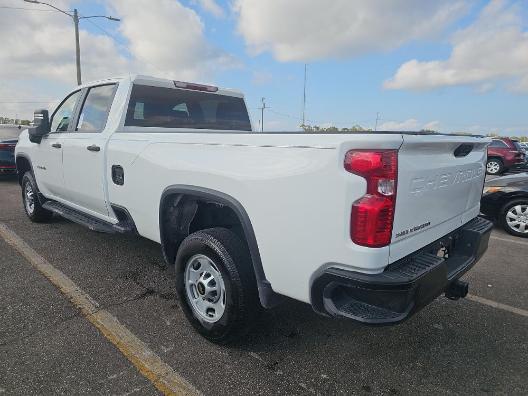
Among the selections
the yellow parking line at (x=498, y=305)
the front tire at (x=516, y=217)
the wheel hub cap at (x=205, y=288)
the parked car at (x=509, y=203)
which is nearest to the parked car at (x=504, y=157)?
the parked car at (x=509, y=203)

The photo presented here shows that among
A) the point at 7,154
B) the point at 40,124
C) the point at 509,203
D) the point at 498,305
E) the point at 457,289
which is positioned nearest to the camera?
the point at 457,289

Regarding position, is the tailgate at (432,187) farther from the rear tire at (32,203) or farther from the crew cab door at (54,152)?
the rear tire at (32,203)

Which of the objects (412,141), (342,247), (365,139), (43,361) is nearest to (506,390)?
(342,247)

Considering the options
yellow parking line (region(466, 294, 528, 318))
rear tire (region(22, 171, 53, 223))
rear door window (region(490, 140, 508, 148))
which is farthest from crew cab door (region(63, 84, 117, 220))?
rear door window (region(490, 140, 508, 148))

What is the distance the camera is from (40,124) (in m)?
4.79

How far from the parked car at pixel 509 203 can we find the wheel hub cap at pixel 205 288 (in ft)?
18.0

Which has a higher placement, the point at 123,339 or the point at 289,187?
the point at 289,187

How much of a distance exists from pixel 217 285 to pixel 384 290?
1.20m

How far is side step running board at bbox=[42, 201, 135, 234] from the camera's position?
142 inches

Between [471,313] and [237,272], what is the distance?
7.39 ft

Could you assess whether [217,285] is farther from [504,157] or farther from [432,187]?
[504,157]

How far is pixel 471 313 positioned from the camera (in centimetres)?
338

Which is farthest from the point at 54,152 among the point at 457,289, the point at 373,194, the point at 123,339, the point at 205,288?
the point at 457,289

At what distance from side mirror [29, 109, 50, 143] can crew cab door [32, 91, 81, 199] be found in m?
0.07
